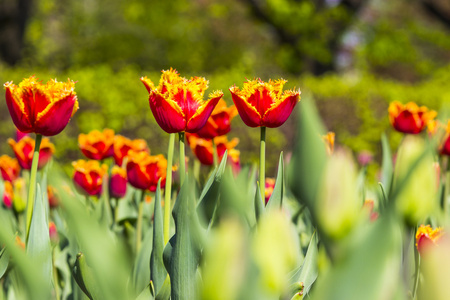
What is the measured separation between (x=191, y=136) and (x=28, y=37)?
12.4 m

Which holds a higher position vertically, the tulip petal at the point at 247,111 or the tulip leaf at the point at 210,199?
the tulip petal at the point at 247,111

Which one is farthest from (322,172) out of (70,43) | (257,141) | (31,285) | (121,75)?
(70,43)

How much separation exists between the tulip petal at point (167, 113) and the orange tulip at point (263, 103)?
144 millimetres

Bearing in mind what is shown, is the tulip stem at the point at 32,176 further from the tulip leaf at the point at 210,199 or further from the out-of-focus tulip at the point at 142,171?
the out-of-focus tulip at the point at 142,171

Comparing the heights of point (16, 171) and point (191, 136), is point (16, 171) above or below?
below

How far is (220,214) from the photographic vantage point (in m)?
1.12

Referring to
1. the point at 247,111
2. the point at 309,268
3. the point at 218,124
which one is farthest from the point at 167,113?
the point at 218,124

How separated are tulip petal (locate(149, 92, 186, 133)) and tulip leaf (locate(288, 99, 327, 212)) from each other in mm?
592

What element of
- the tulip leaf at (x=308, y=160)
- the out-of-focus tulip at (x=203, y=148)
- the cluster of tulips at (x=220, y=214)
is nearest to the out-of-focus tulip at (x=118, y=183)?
the cluster of tulips at (x=220, y=214)

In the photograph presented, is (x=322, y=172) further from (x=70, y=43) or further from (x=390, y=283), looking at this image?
(x=70, y=43)

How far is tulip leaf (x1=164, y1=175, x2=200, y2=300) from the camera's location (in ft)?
3.20

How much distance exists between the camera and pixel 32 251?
1150 mm

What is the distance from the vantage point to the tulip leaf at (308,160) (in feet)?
2.16

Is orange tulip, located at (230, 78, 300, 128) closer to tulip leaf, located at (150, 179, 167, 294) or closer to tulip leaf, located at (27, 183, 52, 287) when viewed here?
tulip leaf, located at (150, 179, 167, 294)
